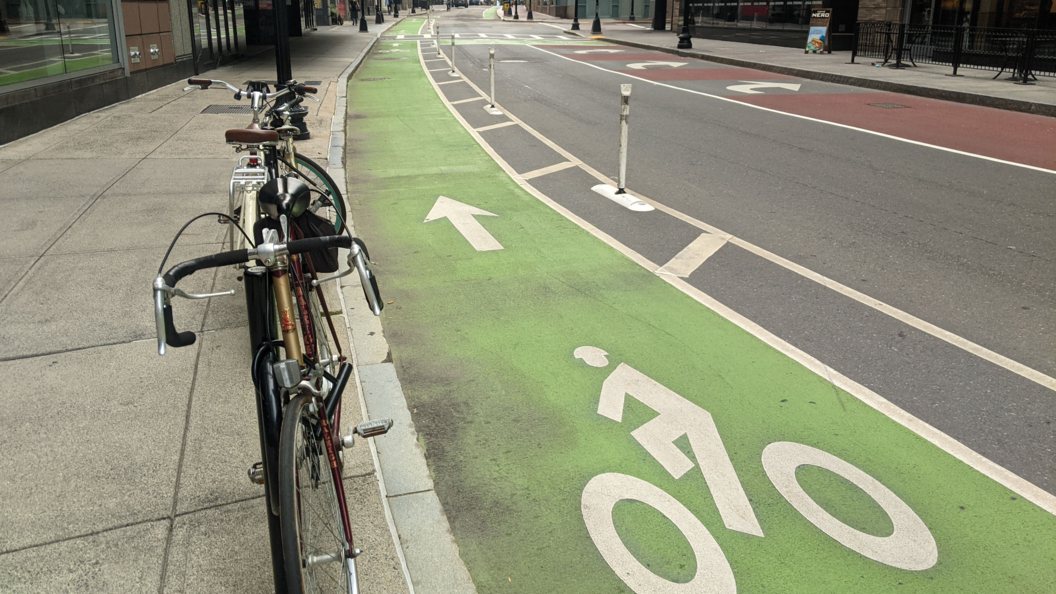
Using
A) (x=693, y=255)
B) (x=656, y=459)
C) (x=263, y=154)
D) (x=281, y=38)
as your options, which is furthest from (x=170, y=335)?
(x=281, y=38)

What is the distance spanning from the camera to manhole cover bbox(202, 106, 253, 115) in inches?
598

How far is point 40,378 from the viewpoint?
494cm

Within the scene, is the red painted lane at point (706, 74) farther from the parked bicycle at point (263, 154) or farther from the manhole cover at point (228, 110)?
the parked bicycle at point (263, 154)

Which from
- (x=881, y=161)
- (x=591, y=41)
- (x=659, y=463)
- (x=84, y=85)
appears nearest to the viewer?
(x=659, y=463)

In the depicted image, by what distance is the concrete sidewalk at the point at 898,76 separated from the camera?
56.2 ft

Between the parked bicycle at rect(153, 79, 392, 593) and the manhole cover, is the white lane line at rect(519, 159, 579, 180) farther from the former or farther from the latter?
the parked bicycle at rect(153, 79, 392, 593)

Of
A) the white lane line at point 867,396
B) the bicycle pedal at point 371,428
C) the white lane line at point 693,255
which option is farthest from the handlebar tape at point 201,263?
the white lane line at point 693,255

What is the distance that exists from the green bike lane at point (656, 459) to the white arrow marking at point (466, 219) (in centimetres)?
71

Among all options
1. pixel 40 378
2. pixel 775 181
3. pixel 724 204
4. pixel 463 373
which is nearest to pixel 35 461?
pixel 40 378

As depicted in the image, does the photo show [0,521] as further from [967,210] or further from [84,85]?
[84,85]

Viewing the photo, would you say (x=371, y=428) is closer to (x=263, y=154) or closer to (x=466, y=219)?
(x=263, y=154)

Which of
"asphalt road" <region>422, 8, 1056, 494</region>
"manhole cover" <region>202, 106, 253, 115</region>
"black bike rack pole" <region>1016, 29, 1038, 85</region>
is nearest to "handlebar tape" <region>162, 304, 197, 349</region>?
A: "asphalt road" <region>422, 8, 1056, 494</region>

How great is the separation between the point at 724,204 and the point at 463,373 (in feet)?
16.6

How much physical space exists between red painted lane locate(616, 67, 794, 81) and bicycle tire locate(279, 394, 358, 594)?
2116 centimetres
